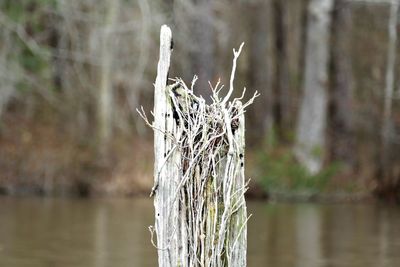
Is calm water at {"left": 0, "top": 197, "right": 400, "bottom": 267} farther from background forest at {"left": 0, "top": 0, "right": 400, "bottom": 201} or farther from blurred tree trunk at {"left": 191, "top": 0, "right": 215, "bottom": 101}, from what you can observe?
blurred tree trunk at {"left": 191, "top": 0, "right": 215, "bottom": 101}

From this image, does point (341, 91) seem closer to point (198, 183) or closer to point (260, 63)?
point (260, 63)

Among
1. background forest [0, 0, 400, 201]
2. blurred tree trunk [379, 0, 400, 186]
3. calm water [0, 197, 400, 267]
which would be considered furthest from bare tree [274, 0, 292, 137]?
calm water [0, 197, 400, 267]

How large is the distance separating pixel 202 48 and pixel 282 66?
9.84 m

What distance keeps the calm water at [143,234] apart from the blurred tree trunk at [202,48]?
3.78 m

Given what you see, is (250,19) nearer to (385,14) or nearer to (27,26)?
(385,14)

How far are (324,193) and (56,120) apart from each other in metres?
8.68

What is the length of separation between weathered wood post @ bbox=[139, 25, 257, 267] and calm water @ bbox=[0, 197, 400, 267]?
7391 mm

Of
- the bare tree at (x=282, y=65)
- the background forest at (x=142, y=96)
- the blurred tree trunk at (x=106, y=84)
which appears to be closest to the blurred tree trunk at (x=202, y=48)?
the background forest at (x=142, y=96)

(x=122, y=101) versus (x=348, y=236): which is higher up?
(x=122, y=101)

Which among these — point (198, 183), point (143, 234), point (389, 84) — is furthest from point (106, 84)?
point (198, 183)

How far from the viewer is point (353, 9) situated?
36.0 m

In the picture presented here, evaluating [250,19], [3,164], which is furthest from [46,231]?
[250,19]

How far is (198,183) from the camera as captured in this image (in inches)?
324

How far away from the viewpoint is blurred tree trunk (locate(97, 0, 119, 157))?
3064 centimetres
